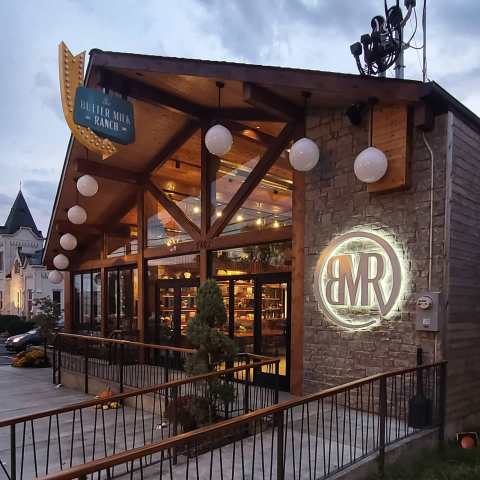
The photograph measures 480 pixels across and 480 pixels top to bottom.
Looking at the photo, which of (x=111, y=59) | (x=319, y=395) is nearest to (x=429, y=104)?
(x=319, y=395)

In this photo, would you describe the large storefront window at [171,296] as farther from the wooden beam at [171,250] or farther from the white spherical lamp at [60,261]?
the white spherical lamp at [60,261]

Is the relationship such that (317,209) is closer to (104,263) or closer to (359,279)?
(359,279)

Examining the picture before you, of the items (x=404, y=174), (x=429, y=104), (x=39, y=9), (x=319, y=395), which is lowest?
(x=319, y=395)

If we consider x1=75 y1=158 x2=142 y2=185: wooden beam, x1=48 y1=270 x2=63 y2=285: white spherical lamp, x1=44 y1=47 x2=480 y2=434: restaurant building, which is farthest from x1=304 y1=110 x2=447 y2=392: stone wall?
x1=48 y1=270 x2=63 y2=285: white spherical lamp

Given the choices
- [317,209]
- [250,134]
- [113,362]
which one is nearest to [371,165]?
[317,209]

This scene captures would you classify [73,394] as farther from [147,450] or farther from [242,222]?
[147,450]

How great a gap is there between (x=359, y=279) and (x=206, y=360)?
2.30 meters

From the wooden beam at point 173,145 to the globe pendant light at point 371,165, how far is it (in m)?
4.27

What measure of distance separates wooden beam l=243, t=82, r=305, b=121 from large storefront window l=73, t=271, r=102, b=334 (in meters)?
8.35

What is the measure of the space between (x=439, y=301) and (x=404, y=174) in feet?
5.18

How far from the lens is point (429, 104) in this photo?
5402mm

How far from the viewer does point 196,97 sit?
7895 millimetres

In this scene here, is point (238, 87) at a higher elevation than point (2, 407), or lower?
higher

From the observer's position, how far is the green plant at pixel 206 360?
5.24 m
